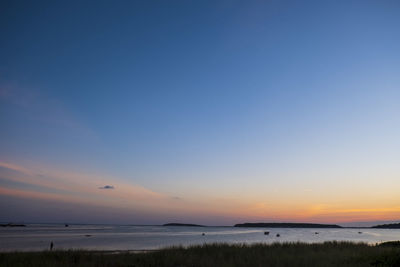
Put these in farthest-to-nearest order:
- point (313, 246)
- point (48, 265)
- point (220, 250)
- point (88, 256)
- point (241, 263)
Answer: point (313, 246) < point (220, 250) < point (88, 256) < point (241, 263) < point (48, 265)

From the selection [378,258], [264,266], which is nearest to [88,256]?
[264,266]

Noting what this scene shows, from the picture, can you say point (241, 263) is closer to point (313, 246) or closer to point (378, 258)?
point (378, 258)

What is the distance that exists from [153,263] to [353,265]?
10239 mm

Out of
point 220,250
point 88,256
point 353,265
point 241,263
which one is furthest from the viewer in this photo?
point 220,250

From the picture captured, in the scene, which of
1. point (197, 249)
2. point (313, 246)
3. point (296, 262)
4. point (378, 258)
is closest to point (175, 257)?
point (197, 249)

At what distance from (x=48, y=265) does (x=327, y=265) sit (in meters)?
13.3

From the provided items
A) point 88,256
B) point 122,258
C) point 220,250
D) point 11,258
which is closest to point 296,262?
point 220,250

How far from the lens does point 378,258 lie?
16.6 metres

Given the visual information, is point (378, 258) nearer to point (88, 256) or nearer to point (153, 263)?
point (153, 263)

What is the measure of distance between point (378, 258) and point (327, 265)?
3044 millimetres

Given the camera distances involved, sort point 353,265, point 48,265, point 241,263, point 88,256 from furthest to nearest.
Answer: point 88,256 < point 241,263 < point 353,265 < point 48,265

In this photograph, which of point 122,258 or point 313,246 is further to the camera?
point 313,246

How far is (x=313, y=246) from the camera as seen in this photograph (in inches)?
1031

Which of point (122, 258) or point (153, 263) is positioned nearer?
point (153, 263)
